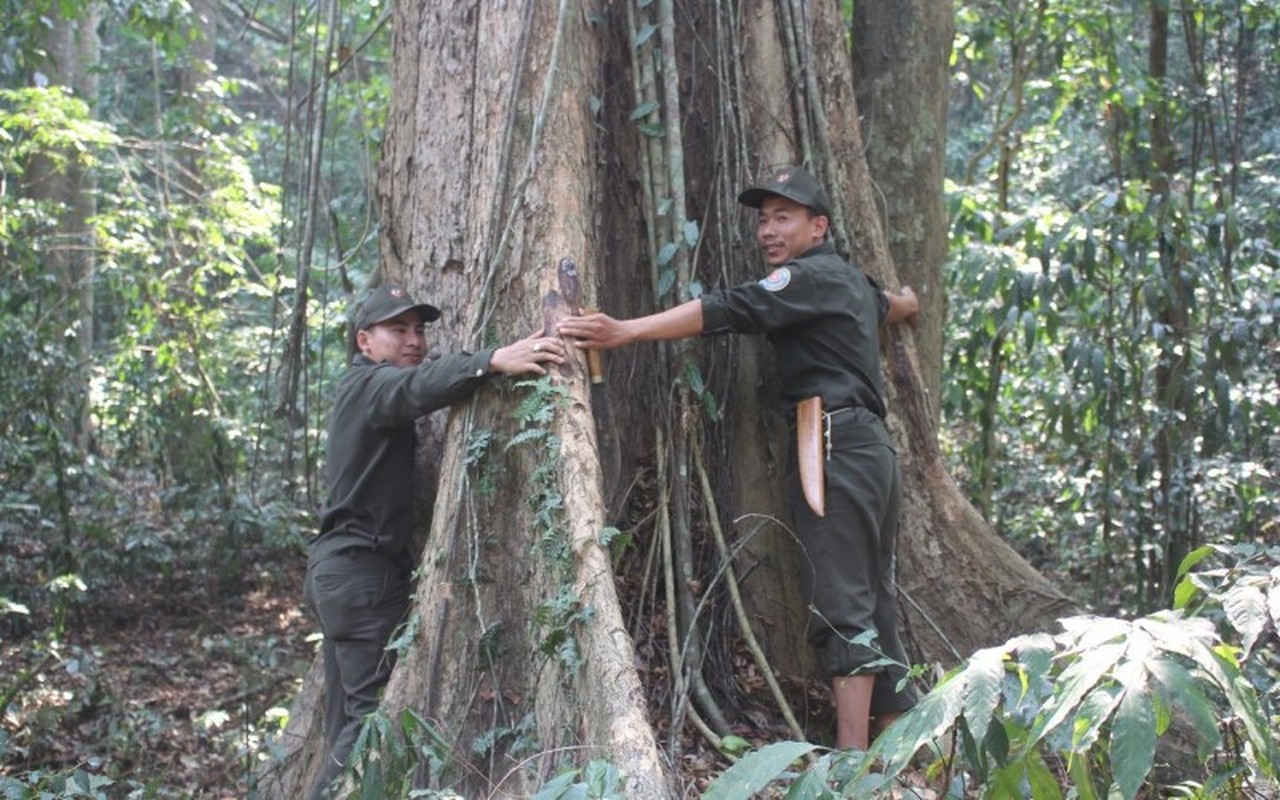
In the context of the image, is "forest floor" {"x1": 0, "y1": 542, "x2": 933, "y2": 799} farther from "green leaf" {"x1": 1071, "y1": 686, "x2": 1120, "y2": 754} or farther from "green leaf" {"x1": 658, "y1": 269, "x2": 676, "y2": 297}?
"green leaf" {"x1": 1071, "y1": 686, "x2": 1120, "y2": 754}

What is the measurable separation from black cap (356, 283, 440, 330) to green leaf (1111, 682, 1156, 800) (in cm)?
331

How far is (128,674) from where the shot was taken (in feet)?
27.6

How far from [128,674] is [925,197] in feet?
18.0

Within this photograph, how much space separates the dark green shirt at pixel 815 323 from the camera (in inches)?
194

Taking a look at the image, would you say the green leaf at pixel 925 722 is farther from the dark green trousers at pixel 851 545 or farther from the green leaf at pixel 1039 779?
the dark green trousers at pixel 851 545

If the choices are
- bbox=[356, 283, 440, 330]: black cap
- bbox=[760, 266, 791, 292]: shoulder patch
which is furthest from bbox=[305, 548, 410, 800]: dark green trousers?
bbox=[760, 266, 791, 292]: shoulder patch

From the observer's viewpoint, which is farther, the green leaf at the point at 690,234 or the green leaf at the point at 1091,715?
the green leaf at the point at 690,234

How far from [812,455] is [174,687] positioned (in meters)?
5.06

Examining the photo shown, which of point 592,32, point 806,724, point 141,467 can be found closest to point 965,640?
point 806,724

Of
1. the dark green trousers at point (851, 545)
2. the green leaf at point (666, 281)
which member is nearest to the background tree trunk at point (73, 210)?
the green leaf at point (666, 281)

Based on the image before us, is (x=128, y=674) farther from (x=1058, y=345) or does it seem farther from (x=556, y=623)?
(x=1058, y=345)

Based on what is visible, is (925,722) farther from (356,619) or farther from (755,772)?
(356,619)

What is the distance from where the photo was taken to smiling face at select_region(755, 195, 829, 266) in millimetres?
5242

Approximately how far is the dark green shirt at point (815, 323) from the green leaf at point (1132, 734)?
2748 millimetres
